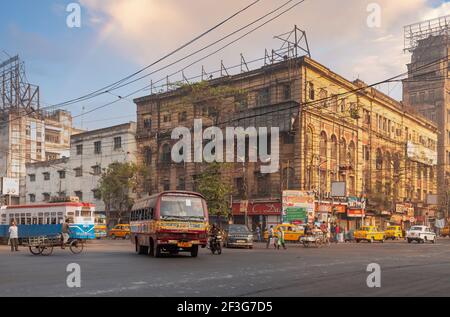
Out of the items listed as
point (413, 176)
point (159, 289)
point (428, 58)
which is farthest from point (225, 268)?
point (428, 58)

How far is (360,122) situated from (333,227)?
13.4 metres

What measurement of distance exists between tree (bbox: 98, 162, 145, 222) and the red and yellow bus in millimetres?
32174

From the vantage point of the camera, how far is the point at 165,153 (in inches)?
2336

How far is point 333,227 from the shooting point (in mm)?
50562

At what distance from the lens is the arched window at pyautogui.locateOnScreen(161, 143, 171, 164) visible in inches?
2323

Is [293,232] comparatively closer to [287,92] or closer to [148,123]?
[287,92]

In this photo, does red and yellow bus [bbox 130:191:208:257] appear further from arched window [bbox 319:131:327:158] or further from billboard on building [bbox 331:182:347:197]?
arched window [bbox 319:131:327:158]

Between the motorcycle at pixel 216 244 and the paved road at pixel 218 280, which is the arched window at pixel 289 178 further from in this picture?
the paved road at pixel 218 280

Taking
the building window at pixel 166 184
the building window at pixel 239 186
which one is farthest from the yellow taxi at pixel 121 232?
the building window at pixel 239 186

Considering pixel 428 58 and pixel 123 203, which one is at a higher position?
pixel 428 58

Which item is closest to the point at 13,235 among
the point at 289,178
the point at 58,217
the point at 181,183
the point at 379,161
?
the point at 58,217

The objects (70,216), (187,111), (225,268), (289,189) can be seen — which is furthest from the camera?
(187,111)

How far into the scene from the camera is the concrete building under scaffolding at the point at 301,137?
49.2 m

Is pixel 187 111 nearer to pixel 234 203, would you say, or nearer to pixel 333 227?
pixel 234 203
